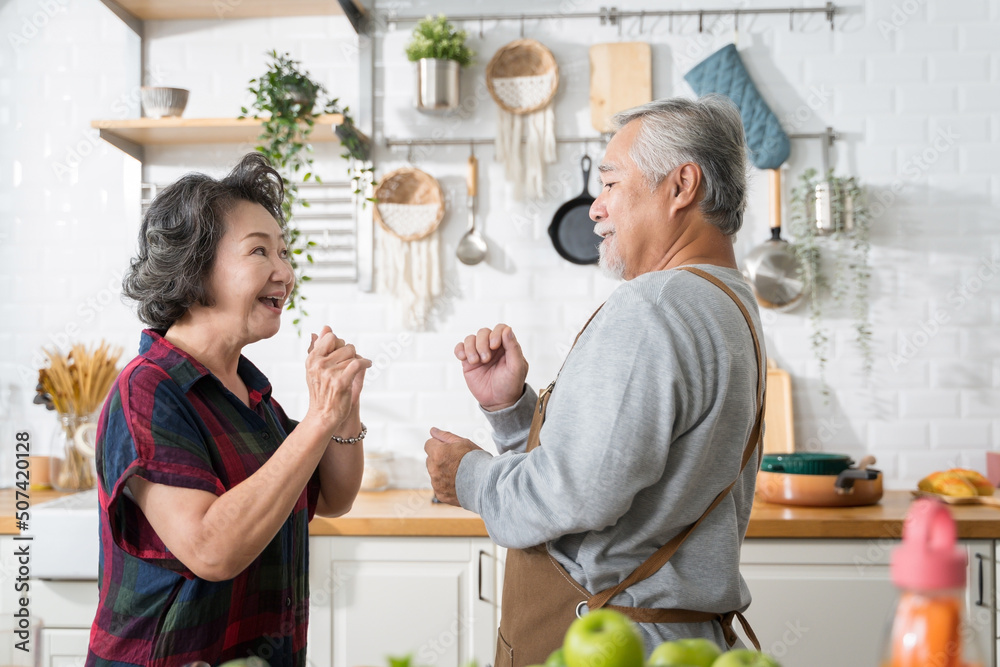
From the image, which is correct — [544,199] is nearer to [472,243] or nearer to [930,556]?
[472,243]

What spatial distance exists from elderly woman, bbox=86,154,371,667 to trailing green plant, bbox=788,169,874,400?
1932mm

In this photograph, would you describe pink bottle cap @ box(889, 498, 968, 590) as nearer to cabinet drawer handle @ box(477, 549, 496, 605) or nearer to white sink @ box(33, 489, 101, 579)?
cabinet drawer handle @ box(477, 549, 496, 605)

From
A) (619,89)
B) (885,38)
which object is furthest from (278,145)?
(885,38)

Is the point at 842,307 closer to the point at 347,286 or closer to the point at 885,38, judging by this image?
the point at 885,38

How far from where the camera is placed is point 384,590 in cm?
240

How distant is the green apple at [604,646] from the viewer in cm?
65

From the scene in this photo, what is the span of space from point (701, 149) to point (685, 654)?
872 millimetres

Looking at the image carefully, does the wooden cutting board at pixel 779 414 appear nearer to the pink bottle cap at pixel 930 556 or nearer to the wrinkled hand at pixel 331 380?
the wrinkled hand at pixel 331 380

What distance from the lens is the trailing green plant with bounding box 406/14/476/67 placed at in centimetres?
288

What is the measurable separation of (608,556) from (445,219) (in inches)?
78.6

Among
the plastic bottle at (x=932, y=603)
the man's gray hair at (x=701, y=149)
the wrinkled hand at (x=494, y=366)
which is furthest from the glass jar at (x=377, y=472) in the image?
the plastic bottle at (x=932, y=603)

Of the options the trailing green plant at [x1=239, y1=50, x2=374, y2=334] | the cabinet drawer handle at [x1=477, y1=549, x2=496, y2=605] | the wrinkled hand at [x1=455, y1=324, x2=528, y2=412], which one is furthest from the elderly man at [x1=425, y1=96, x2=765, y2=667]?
the trailing green plant at [x1=239, y1=50, x2=374, y2=334]

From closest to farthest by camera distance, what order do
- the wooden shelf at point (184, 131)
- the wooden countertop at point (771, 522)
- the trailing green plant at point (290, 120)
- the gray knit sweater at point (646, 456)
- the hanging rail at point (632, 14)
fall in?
the gray knit sweater at point (646, 456)
the wooden countertop at point (771, 522)
the trailing green plant at point (290, 120)
the wooden shelf at point (184, 131)
the hanging rail at point (632, 14)

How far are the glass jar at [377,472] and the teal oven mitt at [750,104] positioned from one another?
167cm
